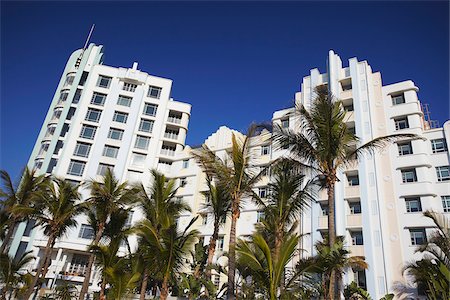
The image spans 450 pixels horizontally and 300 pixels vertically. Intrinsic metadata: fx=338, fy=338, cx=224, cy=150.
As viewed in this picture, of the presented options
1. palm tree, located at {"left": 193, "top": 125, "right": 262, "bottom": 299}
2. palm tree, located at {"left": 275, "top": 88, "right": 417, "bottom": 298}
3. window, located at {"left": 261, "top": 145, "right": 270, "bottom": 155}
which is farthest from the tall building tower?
palm tree, located at {"left": 275, "top": 88, "right": 417, "bottom": 298}

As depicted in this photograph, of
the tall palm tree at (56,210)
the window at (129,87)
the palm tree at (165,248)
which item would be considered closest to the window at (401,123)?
the palm tree at (165,248)

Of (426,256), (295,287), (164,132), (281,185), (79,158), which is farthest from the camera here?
(164,132)

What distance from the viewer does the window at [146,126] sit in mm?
48678

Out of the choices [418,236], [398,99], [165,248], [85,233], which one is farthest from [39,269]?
[398,99]

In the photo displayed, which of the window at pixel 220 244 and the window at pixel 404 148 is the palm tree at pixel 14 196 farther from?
the window at pixel 404 148

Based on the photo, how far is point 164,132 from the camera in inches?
1973

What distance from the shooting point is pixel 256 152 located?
38.4m

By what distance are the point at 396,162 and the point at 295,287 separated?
23913mm

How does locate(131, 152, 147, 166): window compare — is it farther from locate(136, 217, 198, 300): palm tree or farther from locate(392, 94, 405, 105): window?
locate(392, 94, 405, 105): window

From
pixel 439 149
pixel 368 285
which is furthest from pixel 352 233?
pixel 439 149

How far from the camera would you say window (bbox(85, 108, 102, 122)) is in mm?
47450

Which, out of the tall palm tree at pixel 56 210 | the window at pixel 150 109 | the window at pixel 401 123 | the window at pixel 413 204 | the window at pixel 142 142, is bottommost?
the tall palm tree at pixel 56 210

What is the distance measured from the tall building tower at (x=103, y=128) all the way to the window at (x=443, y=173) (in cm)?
3249

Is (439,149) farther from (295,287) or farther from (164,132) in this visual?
(164,132)
